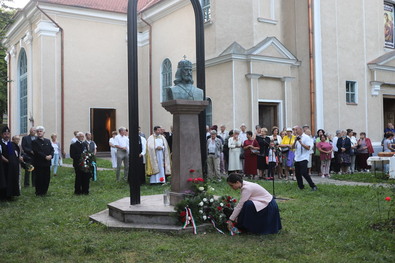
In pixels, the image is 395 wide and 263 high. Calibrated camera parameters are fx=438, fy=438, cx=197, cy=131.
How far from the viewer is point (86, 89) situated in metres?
24.3

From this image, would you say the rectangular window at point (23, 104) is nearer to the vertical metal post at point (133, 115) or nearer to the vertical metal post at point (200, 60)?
the vertical metal post at point (200, 60)

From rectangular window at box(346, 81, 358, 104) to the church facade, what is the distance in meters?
0.05

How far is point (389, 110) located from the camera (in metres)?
23.9

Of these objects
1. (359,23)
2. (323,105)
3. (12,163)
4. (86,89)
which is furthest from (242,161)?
(86,89)

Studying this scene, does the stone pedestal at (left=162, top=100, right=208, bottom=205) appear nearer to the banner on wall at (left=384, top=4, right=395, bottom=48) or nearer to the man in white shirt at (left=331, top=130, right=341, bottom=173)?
the man in white shirt at (left=331, top=130, right=341, bottom=173)

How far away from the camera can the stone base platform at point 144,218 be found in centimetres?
731

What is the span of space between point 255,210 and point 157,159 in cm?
705

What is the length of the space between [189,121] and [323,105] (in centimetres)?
1307

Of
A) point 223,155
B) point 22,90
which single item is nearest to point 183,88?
point 223,155

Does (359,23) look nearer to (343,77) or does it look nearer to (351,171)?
(343,77)

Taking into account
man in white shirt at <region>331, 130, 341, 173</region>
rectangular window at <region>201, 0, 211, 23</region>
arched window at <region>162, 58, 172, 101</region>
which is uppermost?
rectangular window at <region>201, 0, 211, 23</region>

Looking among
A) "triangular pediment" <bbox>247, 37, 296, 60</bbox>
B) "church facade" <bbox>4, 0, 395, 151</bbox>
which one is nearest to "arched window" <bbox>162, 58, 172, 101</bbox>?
"church facade" <bbox>4, 0, 395, 151</bbox>

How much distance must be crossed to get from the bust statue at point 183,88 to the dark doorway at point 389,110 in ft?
61.3

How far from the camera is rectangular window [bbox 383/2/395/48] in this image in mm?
23094
